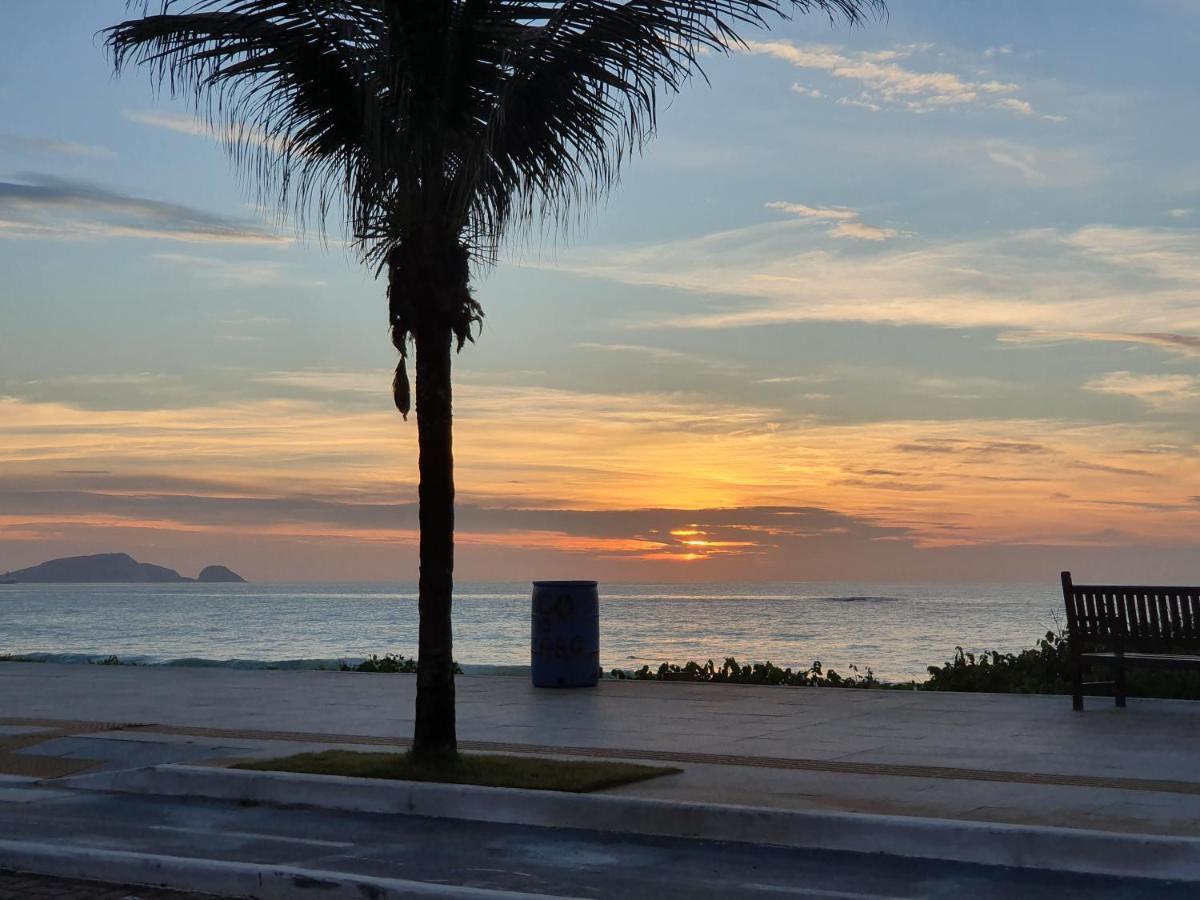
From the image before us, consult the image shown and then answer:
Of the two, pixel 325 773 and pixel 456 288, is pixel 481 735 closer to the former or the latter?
pixel 325 773

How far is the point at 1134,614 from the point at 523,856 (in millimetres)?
7268

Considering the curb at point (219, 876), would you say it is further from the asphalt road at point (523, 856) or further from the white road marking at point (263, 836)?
the white road marking at point (263, 836)

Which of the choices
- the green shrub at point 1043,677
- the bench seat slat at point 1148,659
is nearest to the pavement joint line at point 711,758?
the bench seat slat at point 1148,659

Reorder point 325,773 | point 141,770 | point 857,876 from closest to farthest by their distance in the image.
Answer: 1. point 857,876
2. point 325,773
3. point 141,770

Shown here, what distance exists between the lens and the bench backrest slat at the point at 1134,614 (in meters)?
12.4

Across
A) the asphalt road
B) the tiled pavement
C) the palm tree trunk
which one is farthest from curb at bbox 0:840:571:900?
the palm tree trunk

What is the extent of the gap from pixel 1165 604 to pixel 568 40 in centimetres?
728

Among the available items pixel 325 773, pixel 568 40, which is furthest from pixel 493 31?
pixel 325 773

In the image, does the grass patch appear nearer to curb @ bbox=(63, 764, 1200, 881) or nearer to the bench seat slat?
curb @ bbox=(63, 764, 1200, 881)

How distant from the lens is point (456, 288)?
10.2 meters

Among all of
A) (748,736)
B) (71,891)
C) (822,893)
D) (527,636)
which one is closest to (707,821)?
(822,893)

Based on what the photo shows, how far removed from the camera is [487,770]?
9617 mm

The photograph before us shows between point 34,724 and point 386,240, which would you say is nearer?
point 386,240

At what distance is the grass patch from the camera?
9164 mm
